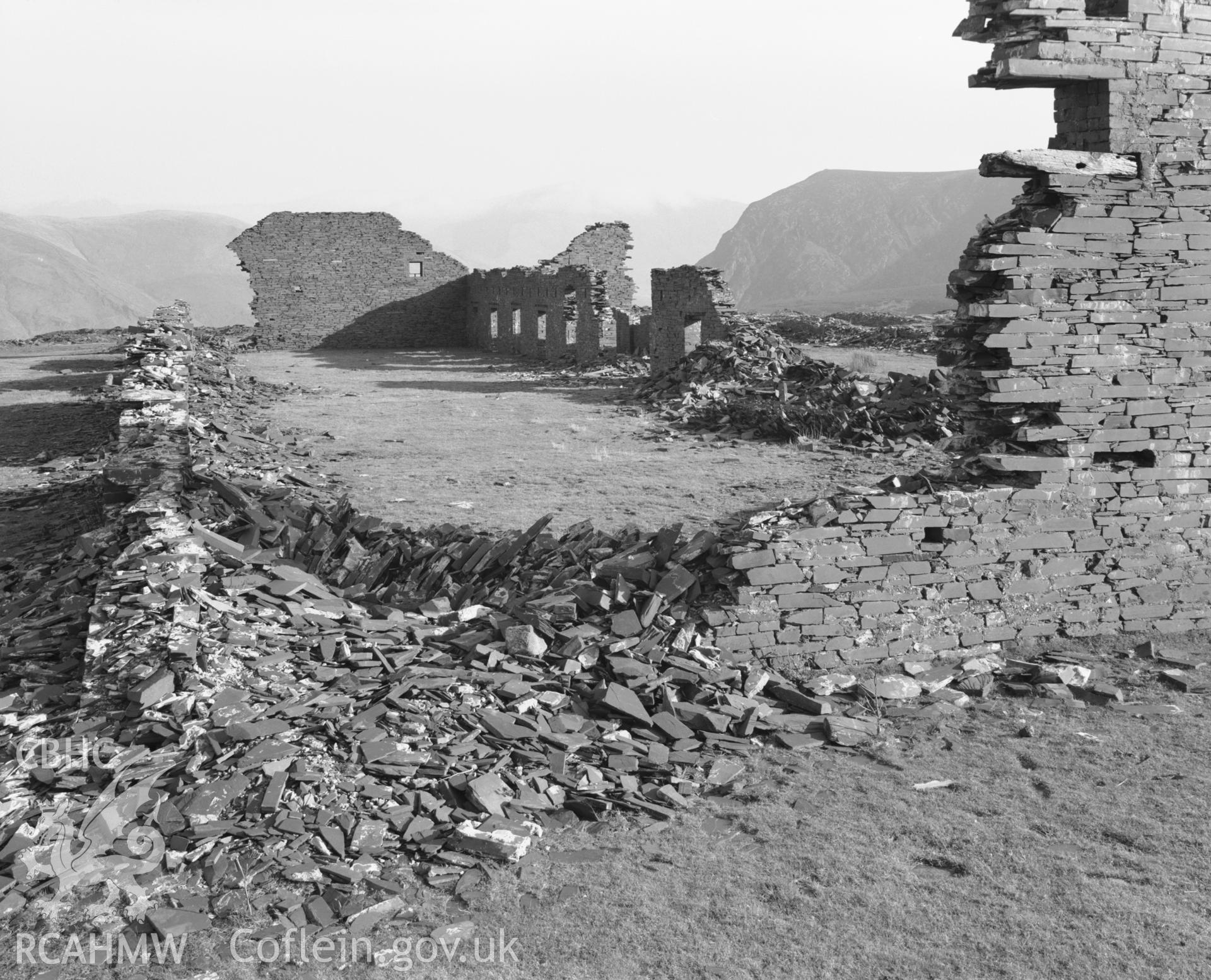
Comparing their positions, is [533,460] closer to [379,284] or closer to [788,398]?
[788,398]

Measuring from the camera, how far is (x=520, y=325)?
104ft

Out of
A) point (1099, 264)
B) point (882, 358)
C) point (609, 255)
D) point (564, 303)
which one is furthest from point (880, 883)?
point (609, 255)

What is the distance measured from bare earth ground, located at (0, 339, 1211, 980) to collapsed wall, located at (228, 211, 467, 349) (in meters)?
30.5

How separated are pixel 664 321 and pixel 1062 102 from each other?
17.0 meters

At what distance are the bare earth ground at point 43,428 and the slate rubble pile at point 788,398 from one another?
942 centimetres

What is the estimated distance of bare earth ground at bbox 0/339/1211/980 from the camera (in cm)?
443

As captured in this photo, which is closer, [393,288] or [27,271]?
[393,288]

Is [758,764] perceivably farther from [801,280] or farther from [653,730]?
[801,280]

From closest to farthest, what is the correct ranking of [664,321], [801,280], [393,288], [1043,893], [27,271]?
[1043,893] → [664,321] → [393,288] → [27,271] → [801,280]

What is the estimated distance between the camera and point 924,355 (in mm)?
26719

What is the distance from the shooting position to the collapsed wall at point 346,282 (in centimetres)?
3434

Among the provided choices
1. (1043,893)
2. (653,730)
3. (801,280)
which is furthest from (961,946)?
(801,280)

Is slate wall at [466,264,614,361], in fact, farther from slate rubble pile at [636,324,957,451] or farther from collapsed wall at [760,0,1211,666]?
collapsed wall at [760,0,1211,666]

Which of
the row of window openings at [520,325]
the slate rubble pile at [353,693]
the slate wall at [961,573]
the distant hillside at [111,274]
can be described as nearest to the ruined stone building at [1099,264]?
the slate wall at [961,573]
